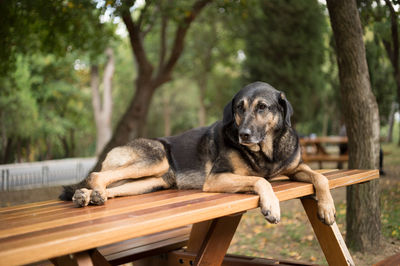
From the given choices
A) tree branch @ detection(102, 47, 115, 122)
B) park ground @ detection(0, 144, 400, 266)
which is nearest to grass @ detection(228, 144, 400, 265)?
park ground @ detection(0, 144, 400, 266)

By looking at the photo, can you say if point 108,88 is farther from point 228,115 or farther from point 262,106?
point 262,106

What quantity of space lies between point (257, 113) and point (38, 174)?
9919mm

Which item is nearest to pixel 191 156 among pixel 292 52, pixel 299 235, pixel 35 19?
pixel 299 235

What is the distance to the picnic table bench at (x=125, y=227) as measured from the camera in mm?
1393

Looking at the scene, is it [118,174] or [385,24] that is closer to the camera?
[118,174]

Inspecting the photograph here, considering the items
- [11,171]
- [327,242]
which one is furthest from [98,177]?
[11,171]

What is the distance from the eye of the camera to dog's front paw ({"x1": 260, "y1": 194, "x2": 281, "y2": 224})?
213cm

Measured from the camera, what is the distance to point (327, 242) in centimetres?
287

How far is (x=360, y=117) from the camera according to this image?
163 inches

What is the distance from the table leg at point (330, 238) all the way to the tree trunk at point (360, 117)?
1.43 m

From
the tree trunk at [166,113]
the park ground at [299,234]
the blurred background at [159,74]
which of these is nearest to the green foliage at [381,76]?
the blurred background at [159,74]

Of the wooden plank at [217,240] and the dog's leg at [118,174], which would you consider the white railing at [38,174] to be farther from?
the wooden plank at [217,240]

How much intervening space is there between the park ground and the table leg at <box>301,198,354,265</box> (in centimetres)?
117

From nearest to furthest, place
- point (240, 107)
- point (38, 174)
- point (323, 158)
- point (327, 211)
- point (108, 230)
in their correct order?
1. point (108, 230)
2. point (327, 211)
3. point (240, 107)
4. point (38, 174)
5. point (323, 158)
